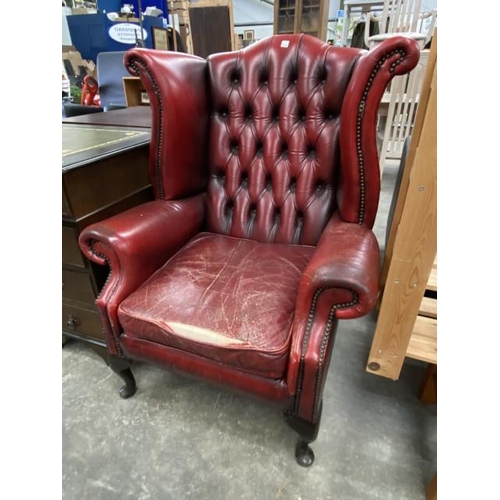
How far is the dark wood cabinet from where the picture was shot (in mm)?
1041

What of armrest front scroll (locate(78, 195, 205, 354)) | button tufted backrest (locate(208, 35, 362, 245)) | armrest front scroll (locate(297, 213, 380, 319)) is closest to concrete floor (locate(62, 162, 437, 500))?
armrest front scroll (locate(78, 195, 205, 354))

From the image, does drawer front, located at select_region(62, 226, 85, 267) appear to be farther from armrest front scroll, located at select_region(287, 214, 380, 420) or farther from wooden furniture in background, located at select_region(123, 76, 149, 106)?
wooden furniture in background, located at select_region(123, 76, 149, 106)

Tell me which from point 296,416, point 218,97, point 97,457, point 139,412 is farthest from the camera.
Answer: point 218,97

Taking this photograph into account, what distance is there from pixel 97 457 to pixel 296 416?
0.66 m

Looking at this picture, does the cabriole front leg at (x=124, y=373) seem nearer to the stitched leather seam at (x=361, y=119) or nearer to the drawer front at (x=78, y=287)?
the drawer front at (x=78, y=287)

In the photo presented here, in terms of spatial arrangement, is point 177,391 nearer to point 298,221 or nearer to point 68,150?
point 298,221

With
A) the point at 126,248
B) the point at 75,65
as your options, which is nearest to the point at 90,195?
the point at 126,248

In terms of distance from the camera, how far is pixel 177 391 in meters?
1.19

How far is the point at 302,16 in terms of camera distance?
99.6 inches

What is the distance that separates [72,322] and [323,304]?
1088mm

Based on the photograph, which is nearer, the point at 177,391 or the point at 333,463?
the point at 333,463

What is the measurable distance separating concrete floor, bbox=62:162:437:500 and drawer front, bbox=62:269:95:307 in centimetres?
33

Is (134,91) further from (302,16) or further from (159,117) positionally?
(159,117)
